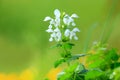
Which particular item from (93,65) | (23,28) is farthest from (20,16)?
(93,65)

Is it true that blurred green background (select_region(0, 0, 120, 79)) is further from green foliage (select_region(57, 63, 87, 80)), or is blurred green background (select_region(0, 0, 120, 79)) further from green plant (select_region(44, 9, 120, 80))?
green foliage (select_region(57, 63, 87, 80))

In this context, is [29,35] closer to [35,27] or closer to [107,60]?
[35,27]

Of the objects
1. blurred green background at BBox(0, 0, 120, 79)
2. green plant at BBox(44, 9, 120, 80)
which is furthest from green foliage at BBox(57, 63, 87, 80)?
blurred green background at BBox(0, 0, 120, 79)

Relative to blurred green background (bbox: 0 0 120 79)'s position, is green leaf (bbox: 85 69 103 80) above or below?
below

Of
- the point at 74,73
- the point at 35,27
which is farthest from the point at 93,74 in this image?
the point at 35,27

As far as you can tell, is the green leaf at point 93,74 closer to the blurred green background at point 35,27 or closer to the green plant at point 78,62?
the green plant at point 78,62

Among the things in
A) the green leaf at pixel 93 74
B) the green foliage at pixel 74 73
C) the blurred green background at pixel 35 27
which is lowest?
the green leaf at pixel 93 74

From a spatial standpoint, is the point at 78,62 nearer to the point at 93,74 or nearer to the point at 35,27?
the point at 93,74

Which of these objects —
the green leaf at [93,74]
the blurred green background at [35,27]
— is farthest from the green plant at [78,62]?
the blurred green background at [35,27]

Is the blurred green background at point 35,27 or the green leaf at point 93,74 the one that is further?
the blurred green background at point 35,27
